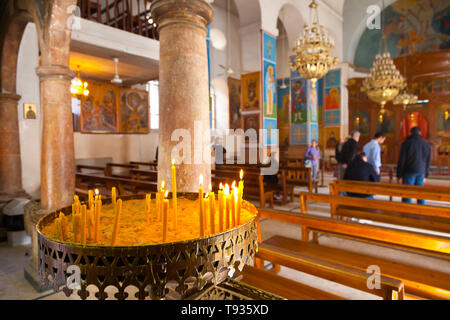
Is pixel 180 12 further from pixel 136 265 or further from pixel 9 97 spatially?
pixel 9 97

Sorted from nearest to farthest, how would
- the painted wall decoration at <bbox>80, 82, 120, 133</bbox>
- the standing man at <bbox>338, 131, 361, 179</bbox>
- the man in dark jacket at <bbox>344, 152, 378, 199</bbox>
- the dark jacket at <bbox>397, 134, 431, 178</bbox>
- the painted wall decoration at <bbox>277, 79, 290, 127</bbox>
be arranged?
the man in dark jacket at <bbox>344, 152, 378, 199</bbox>
the dark jacket at <bbox>397, 134, 431, 178</bbox>
the standing man at <bbox>338, 131, 361, 179</bbox>
the painted wall decoration at <bbox>80, 82, 120, 133</bbox>
the painted wall decoration at <bbox>277, 79, 290, 127</bbox>

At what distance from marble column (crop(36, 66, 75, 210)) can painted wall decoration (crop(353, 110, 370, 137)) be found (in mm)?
15003

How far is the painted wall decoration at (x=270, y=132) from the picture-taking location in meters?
9.95

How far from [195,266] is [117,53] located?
29.6 ft

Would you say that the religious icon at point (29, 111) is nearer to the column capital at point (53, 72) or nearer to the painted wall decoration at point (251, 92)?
the column capital at point (53, 72)

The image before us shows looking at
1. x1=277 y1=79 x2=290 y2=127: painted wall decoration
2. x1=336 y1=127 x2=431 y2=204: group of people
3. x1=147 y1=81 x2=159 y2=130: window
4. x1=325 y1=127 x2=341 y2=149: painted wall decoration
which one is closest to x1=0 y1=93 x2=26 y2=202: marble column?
x1=336 y1=127 x2=431 y2=204: group of people

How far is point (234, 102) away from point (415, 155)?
11204mm

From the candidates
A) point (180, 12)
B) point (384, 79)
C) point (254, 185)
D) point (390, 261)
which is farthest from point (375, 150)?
point (180, 12)

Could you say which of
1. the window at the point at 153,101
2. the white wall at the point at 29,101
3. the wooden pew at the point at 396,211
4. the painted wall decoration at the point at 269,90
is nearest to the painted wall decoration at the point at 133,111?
the window at the point at 153,101

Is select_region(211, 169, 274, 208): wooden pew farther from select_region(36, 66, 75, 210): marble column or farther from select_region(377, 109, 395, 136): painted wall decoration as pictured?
select_region(377, 109, 395, 136): painted wall decoration

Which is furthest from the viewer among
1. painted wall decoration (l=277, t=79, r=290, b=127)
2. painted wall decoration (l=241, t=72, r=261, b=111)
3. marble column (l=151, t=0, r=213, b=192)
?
painted wall decoration (l=277, t=79, r=290, b=127)

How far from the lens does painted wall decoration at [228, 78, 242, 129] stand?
15461 mm

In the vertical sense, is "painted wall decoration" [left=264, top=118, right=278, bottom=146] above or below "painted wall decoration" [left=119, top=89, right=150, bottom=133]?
below

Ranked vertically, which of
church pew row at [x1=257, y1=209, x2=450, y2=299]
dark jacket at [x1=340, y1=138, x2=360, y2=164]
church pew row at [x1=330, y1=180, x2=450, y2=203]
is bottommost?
church pew row at [x1=257, y1=209, x2=450, y2=299]
